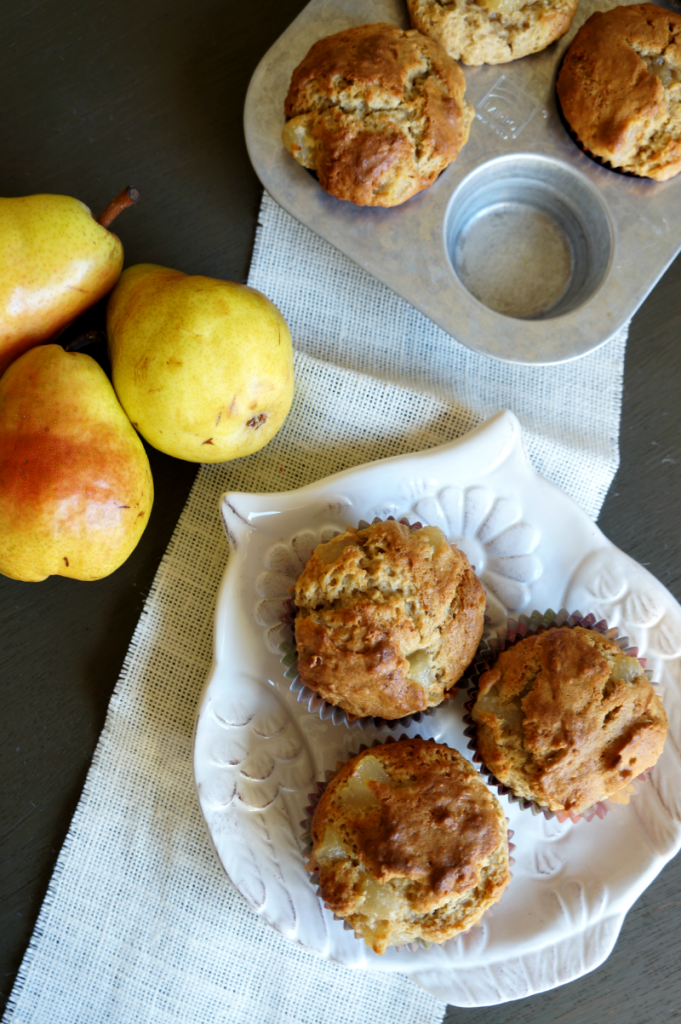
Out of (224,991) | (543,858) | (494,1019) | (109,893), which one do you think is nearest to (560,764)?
(543,858)

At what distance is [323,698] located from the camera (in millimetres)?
1650

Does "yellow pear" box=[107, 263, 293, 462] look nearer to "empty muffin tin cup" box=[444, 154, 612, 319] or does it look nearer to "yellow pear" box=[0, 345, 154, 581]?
"yellow pear" box=[0, 345, 154, 581]

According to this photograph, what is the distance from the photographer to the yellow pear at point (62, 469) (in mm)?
1513

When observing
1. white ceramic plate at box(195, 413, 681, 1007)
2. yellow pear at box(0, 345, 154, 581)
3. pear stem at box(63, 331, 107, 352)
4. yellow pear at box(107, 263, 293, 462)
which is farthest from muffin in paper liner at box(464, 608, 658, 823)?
pear stem at box(63, 331, 107, 352)

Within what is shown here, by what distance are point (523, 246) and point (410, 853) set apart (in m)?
1.62

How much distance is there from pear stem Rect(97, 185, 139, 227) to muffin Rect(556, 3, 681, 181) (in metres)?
1.11

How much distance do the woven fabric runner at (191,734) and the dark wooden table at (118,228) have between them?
0.24ft

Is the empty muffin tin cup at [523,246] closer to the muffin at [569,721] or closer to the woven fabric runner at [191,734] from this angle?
the woven fabric runner at [191,734]

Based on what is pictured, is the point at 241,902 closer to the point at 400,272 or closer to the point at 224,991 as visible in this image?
the point at 224,991

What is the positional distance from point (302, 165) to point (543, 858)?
1.86 meters

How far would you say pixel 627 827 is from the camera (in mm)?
1785

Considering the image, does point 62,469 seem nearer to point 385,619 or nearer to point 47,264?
point 47,264

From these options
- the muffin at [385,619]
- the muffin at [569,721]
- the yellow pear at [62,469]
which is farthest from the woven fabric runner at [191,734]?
the muffin at [569,721]

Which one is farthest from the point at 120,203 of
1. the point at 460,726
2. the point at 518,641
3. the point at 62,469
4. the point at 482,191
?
the point at 460,726
